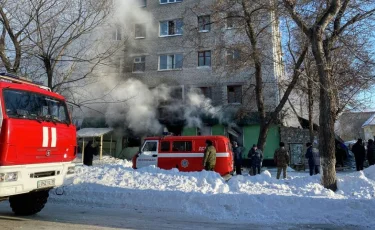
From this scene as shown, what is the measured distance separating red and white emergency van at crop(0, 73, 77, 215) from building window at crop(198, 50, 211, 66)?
701 inches

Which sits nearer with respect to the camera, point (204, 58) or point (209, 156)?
point (209, 156)

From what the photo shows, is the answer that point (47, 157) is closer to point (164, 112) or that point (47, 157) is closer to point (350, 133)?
point (164, 112)

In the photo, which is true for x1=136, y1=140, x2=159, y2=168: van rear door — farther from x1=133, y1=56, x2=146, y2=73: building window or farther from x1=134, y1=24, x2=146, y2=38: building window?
x1=134, y1=24, x2=146, y2=38: building window

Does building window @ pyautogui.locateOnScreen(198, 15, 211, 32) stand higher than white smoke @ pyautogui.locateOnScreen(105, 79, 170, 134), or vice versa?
building window @ pyautogui.locateOnScreen(198, 15, 211, 32)

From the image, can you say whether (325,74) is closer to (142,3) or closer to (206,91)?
(206,91)

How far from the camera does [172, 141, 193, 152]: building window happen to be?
13155 mm

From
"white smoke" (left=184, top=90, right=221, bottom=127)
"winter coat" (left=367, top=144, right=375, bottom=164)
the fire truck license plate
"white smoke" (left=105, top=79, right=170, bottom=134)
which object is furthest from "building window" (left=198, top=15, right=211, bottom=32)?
the fire truck license plate

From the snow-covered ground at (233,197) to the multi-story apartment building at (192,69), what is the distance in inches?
381

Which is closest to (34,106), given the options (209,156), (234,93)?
(209,156)

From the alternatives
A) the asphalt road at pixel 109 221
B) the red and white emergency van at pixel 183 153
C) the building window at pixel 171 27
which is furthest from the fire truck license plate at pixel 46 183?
the building window at pixel 171 27

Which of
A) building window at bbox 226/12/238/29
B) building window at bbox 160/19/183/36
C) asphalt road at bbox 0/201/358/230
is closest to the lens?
asphalt road at bbox 0/201/358/230

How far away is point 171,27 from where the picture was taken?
25.0m

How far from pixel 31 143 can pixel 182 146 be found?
8345 millimetres

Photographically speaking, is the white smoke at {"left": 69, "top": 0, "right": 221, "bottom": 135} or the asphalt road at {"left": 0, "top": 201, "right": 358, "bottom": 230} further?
the white smoke at {"left": 69, "top": 0, "right": 221, "bottom": 135}
